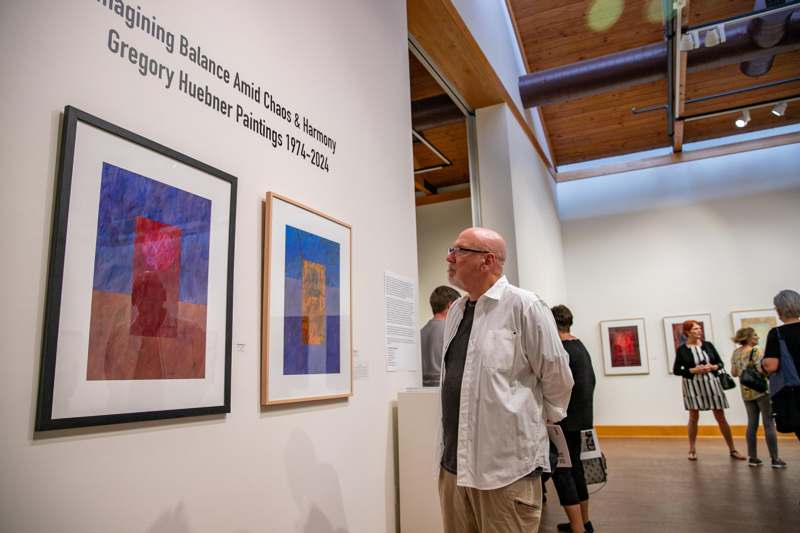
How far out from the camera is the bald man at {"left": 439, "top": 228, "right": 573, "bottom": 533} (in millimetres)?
2115

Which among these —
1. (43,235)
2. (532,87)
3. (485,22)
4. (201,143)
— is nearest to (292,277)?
(201,143)

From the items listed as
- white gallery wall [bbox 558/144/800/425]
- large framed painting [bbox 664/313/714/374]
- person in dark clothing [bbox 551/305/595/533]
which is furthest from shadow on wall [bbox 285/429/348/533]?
large framed painting [bbox 664/313/714/374]

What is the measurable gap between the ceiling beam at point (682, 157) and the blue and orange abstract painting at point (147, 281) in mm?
10312

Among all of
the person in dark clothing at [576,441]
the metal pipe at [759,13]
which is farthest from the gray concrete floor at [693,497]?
the metal pipe at [759,13]

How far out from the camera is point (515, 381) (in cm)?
226

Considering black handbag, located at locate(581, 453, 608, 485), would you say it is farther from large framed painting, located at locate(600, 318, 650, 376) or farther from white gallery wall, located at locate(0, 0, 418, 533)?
large framed painting, located at locate(600, 318, 650, 376)

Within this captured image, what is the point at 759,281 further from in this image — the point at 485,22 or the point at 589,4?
the point at 485,22

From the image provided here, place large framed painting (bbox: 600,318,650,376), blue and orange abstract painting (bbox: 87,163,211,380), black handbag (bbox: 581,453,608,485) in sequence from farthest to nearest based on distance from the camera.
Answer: large framed painting (bbox: 600,318,650,376) → black handbag (bbox: 581,453,608,485) → blue and orange abstract painting (bbox: 87,163,211,380)

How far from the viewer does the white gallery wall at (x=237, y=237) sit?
1.44 meters

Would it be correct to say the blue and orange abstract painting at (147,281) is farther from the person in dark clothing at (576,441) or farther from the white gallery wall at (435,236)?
the white gallery wall at (435,236)

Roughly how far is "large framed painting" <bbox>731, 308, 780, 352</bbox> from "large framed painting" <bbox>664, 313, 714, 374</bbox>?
41cm

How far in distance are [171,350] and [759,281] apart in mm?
10649

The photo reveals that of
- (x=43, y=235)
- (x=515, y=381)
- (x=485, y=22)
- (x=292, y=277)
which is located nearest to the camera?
(x=43, y=235)

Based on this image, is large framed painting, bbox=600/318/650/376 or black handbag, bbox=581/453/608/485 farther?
large framed painting, bbox=600/318/650/376
